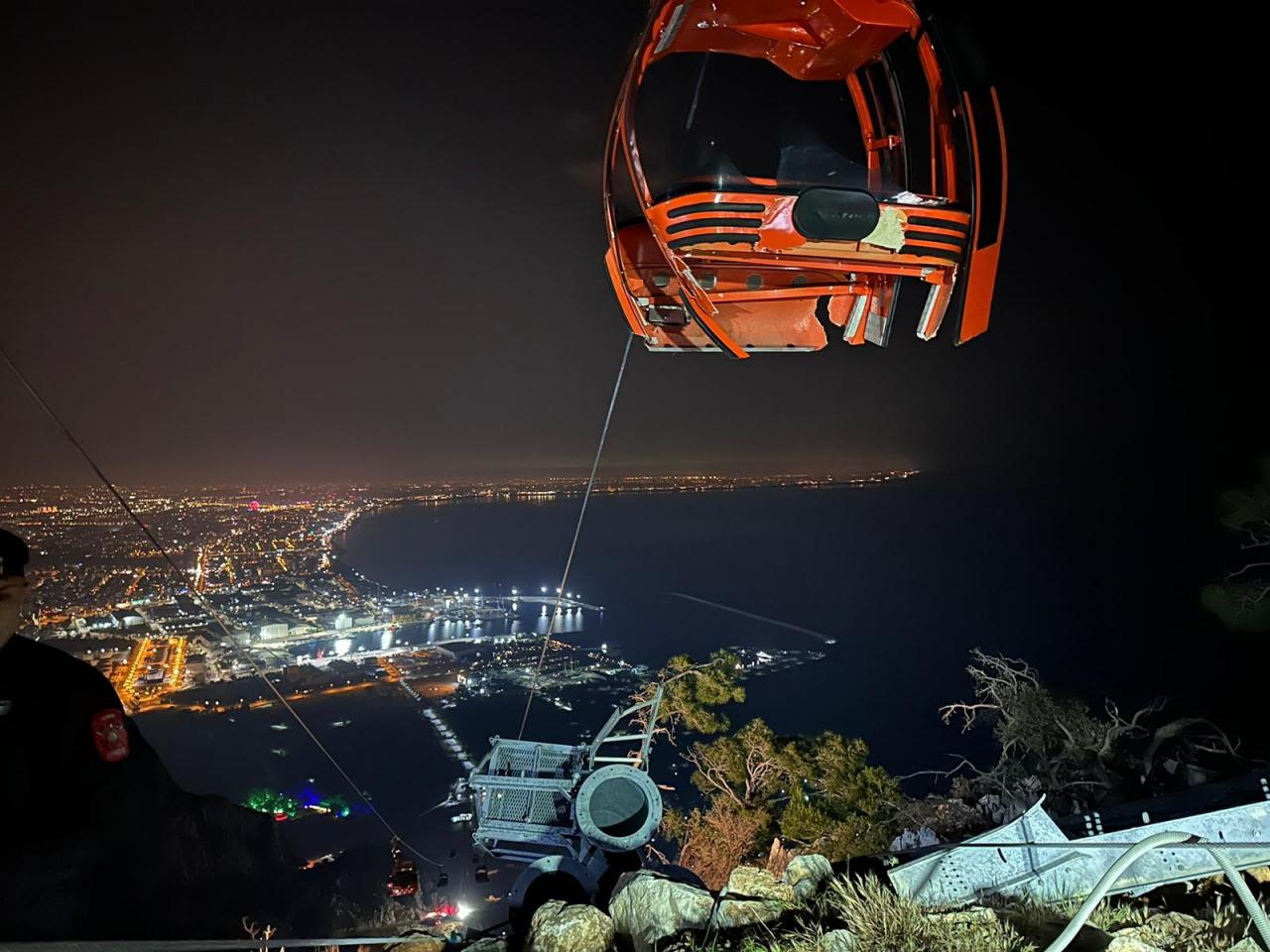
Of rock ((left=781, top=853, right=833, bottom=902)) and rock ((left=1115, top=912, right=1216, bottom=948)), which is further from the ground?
rock ((left=1115, top=912, right=1216, bottom=948))

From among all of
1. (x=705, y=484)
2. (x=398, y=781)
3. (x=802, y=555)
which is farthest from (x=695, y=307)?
(x=705, y=484)

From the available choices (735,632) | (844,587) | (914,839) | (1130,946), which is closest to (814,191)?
(1130,946)

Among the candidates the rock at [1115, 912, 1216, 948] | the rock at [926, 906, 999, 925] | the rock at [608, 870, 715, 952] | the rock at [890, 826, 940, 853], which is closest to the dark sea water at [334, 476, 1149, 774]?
the rock at [890, 826, 940, 853]

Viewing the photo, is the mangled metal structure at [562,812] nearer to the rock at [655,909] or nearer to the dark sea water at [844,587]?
the rock at [655,909]

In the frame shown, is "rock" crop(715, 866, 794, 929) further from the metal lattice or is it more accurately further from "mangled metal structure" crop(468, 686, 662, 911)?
the metal lattice

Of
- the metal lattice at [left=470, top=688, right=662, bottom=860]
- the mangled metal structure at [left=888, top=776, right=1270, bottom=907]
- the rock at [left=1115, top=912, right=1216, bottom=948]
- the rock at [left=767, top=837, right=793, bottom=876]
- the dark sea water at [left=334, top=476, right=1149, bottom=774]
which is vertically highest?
the rock at [left=1115, top=912, right=1216, bottom=948]

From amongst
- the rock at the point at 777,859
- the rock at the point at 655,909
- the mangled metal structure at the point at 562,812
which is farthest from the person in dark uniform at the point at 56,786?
the rock at the point at 777,859
